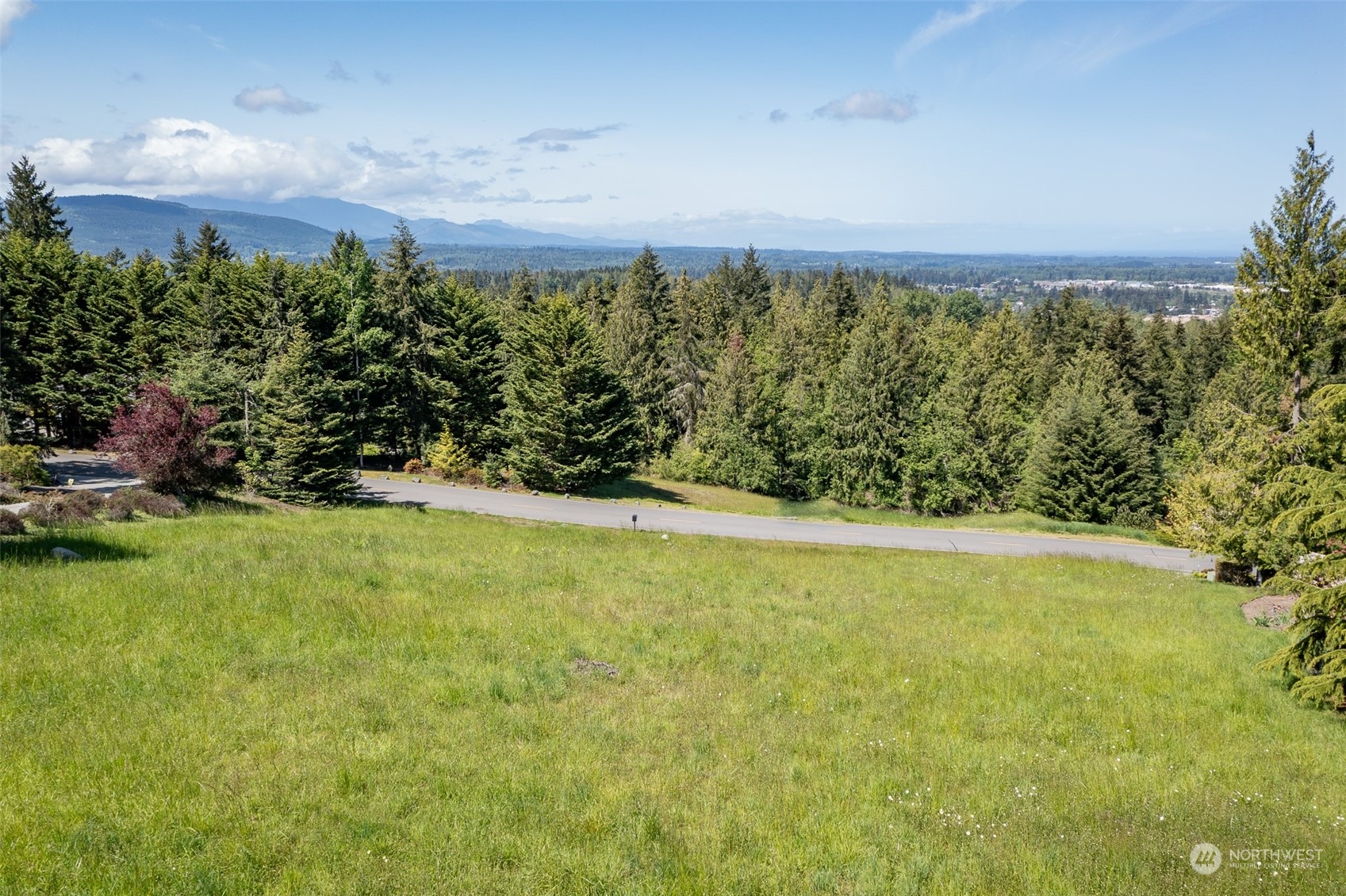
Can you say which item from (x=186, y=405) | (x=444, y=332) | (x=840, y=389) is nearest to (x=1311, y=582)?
(x=186, y=405)

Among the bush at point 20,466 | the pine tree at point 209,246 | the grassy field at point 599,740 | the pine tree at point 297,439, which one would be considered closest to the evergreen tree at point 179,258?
the pine tree at point 209,246

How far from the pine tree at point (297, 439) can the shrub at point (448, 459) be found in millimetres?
14923

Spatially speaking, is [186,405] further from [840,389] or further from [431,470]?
[840,389]

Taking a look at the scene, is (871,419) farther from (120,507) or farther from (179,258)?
(179,258)

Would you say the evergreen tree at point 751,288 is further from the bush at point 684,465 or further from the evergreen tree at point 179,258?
the evergreen tree at point 179,258

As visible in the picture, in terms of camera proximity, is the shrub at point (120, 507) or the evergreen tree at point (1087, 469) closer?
the shrub at point (120, 507)

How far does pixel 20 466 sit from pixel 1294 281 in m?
43.4

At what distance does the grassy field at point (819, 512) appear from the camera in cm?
3862

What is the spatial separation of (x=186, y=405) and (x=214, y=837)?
78.5 feet

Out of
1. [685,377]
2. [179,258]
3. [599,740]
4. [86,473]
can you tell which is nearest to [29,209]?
[179,258]

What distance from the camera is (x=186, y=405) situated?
25734 mm

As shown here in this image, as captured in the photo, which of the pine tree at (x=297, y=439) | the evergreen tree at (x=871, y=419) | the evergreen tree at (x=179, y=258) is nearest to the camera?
the pine tree at (x=297, y=439)

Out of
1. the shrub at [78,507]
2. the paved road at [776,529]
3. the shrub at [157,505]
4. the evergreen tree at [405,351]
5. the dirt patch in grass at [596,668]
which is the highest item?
the evergreen tree at [405,351]

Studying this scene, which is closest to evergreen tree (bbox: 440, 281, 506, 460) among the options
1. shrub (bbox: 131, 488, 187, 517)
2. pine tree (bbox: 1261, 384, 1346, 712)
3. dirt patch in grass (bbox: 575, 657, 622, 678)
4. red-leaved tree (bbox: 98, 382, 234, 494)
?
red-leaved tree (bbox: 98, 382, 234, 494)
